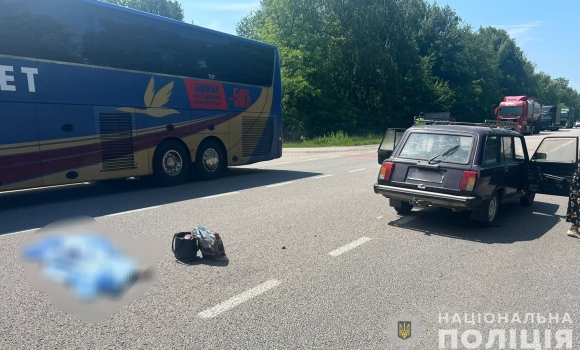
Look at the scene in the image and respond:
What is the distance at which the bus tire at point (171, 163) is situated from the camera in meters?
11.4

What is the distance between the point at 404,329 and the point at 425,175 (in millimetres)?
3667

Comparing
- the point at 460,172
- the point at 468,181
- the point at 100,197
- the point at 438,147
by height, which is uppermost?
the point at 438,147

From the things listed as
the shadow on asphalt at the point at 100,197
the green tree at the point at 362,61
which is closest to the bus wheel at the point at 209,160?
the shadow on asphalt at the point at 100,197

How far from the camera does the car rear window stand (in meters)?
6.91

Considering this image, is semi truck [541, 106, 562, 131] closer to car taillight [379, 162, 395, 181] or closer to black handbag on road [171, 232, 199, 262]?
car taillight [379, 162, 395, 181]

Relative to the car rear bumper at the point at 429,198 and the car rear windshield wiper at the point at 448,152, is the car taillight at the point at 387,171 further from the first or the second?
the car rear windshield wiper at the point at 448,152

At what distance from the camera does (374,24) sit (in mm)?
42406

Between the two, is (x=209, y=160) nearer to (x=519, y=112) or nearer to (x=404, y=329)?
(x=404, y=329)

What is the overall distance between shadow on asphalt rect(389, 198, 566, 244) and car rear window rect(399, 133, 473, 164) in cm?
104

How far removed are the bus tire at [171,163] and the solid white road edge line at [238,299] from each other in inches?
296

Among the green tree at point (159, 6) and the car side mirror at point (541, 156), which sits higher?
the green tree at point (159, 6)

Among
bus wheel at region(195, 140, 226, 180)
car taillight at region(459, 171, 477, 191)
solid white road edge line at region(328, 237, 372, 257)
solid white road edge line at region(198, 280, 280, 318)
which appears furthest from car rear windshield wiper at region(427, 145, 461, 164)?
bus wheel at region(195, 140, 226, 180)

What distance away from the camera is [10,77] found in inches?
327

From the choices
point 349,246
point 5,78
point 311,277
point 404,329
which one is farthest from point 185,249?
point 5,78
